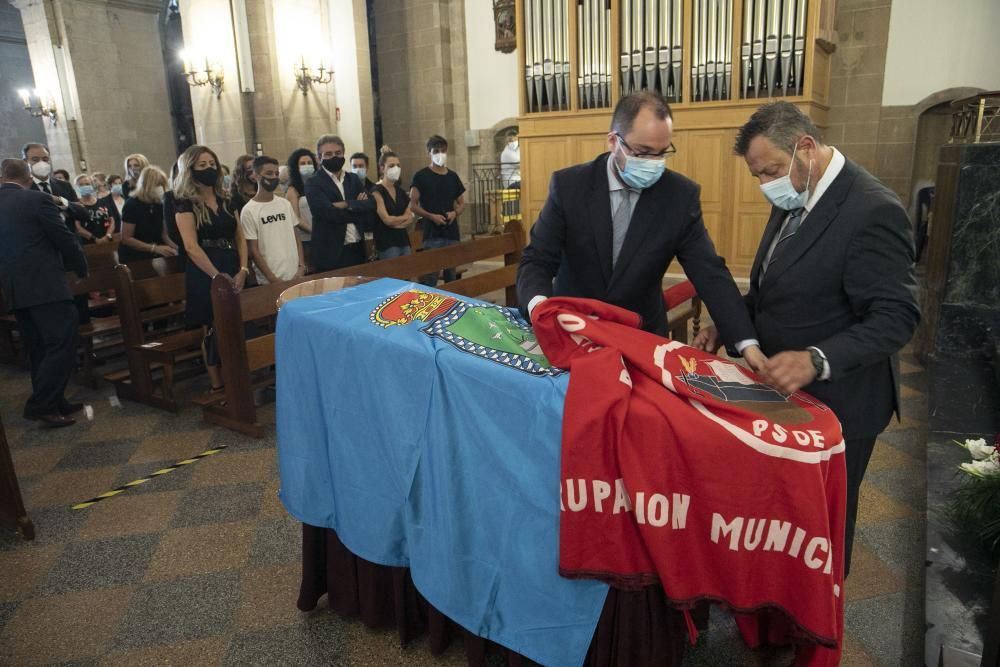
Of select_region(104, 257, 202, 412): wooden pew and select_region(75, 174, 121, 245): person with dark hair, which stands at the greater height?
select_region(75, 174, 121, 245): person with dark hair

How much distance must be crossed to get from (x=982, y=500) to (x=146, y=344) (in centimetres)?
460

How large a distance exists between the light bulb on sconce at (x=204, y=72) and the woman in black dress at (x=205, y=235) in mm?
4873

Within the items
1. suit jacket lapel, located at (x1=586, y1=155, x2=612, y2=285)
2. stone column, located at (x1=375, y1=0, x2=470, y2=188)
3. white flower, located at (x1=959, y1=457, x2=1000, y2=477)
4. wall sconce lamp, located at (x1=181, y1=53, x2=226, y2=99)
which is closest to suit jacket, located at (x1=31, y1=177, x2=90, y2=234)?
wall sconce lamp, located at (x1=181, y1=53, x2=226, y2=99)

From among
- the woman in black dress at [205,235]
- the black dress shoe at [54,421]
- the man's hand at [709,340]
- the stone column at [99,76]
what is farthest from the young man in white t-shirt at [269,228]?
the stone column at [99,76]

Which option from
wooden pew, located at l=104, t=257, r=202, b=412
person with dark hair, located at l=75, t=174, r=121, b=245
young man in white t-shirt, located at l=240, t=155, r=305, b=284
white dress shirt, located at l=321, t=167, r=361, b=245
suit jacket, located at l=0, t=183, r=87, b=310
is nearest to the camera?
suit jacket, located at l=0, t=183, r=87, b=310

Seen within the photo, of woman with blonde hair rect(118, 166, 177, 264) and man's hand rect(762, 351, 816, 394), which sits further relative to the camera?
woman with blonde hair rect(118, 166, 177, 264)

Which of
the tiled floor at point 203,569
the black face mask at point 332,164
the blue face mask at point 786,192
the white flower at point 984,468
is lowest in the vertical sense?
the tiled floor at point 203,569

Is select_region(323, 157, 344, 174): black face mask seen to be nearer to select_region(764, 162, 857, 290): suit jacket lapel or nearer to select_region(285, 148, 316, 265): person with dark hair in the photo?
select_region(285, 148, 316, 265): person with dark hair

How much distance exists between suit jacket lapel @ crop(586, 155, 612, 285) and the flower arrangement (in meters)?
1.50

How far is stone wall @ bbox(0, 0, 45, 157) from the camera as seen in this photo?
570 inches

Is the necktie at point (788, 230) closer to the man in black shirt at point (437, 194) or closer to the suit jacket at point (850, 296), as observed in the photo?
the suit jacket at point (850, 296)

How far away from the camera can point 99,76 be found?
11.1m

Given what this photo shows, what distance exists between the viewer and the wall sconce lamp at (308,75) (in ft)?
28.7

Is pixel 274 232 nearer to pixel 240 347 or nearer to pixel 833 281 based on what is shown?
pixel 240 347
